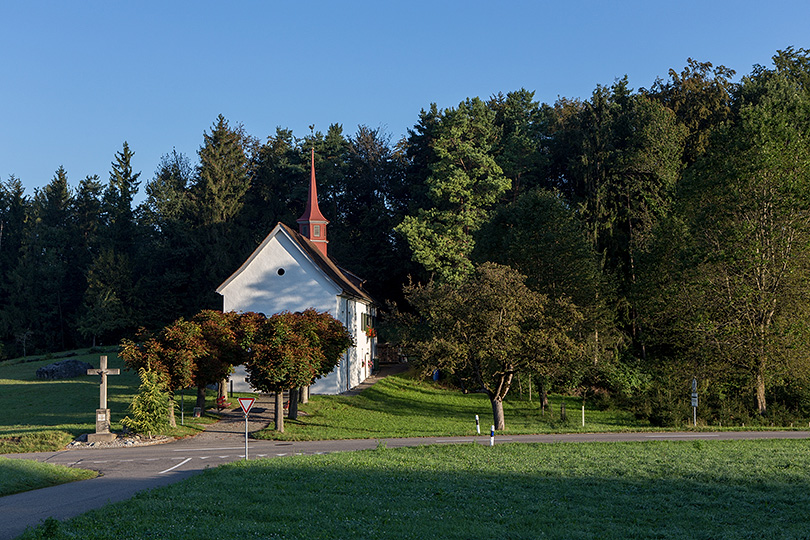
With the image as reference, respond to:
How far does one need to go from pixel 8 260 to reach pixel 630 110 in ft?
243

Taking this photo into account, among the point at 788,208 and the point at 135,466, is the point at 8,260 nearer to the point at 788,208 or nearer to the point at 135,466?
the point at 135,466

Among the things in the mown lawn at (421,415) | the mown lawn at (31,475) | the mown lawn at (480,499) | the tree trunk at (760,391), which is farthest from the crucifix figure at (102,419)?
the tree trunk at (760,391)

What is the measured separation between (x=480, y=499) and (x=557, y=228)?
97.3ft

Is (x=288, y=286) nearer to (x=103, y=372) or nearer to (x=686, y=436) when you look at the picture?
(x=103, y=372)

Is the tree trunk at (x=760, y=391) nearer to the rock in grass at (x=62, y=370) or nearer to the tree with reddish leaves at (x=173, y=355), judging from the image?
the tree with reddish leaves at (x=173, y=355)

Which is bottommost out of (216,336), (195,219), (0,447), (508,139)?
(0,447)

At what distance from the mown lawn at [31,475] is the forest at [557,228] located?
58.1 ft

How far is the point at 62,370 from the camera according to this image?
5050 cm

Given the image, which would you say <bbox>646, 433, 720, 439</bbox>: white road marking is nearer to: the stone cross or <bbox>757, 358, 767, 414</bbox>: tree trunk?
<bbox>757, 358, 767, 414</bbox>: tree trunk

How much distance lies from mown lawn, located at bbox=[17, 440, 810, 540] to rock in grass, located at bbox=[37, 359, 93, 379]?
Answer: 1436 inches

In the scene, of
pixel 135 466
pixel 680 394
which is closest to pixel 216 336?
pixel 135 466

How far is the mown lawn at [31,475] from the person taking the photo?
17009 millimetres

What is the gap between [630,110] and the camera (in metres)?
50.6

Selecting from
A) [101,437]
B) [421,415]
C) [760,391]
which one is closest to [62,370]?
[101,437]
